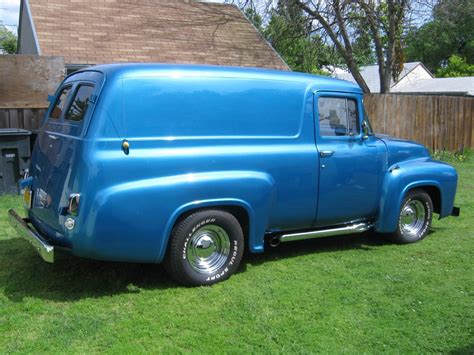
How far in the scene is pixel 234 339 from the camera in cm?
394

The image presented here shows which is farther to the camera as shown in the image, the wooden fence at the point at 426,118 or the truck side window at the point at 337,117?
the wooden fence at the point at 426,118

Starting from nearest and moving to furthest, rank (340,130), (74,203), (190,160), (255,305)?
(74,203)
(255,305)
(190,160)
(340,130)

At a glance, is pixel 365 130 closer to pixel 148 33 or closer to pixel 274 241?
pixel 274 241

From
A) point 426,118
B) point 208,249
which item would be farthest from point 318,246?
point 426,118

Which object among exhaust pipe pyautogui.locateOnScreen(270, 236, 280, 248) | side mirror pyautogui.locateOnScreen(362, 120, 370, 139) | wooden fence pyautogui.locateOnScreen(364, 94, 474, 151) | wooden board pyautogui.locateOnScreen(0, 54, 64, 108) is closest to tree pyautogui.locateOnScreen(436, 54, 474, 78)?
wooden fence pyautogui.locateOnScreen(364, 94, 474, 151)

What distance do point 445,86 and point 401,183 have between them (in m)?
39.9

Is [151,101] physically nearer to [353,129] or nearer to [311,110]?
[311,110]

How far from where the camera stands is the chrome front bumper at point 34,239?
4.28 m

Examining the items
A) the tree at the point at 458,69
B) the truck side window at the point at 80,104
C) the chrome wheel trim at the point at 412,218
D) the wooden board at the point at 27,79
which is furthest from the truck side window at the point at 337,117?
the tree at the point at 458,69

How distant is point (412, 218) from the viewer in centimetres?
669

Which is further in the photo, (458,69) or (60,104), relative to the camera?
(458,69)

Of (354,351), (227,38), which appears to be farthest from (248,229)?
(227,38)

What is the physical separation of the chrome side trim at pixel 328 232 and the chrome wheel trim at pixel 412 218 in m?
0.61

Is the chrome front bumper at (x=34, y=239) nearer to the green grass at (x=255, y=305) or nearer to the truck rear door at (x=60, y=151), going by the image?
the truck rear door at (x=60, y=151)
